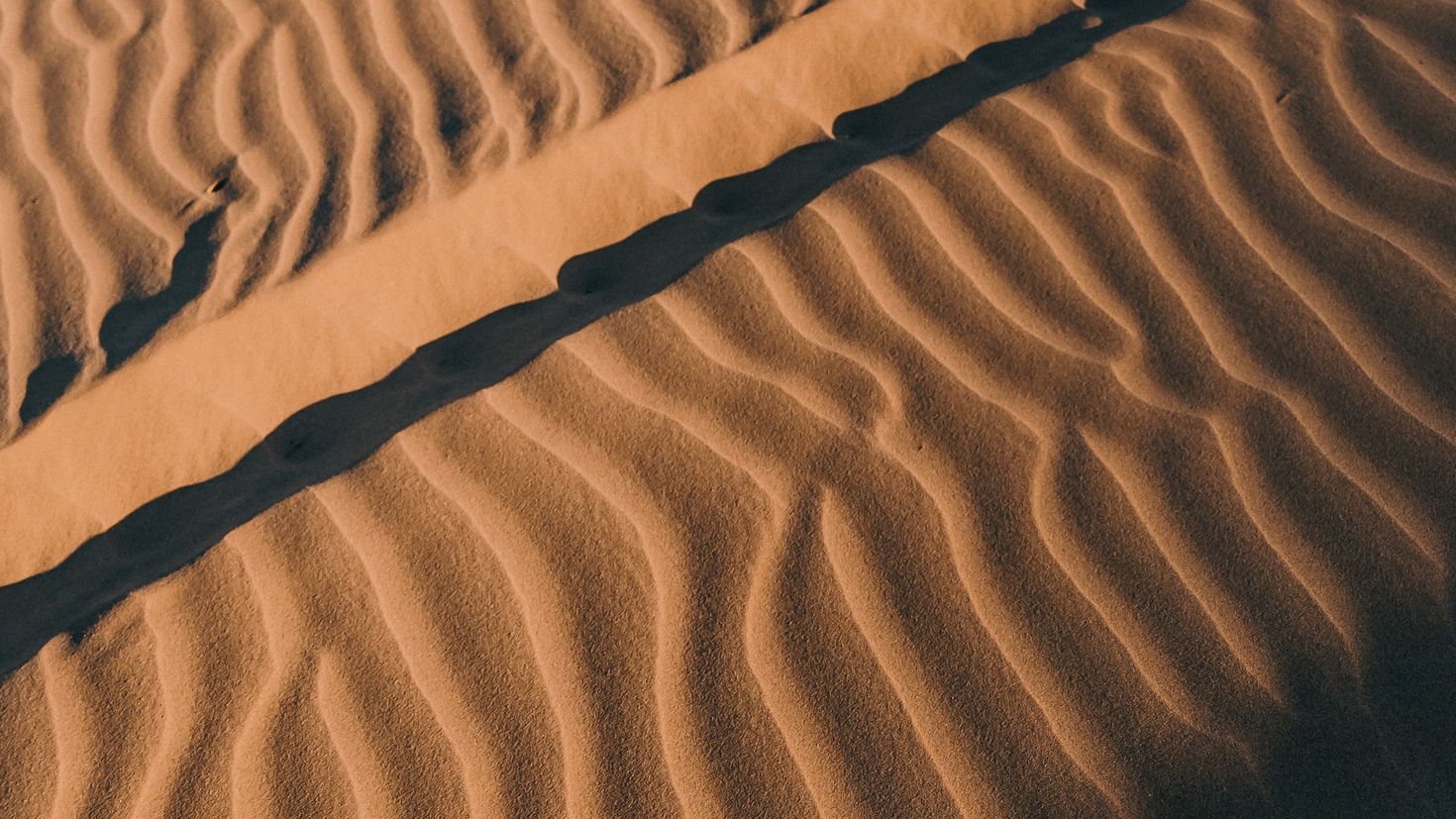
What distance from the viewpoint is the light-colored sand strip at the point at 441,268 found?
2.44 m

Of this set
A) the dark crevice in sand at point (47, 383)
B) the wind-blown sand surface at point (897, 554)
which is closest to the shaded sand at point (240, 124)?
the dark crevice in sand at point (47, 383)

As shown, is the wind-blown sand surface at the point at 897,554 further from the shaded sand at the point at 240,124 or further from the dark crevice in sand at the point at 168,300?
the shaded sand at the point at 240,124

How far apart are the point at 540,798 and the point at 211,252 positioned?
1797 millimetres

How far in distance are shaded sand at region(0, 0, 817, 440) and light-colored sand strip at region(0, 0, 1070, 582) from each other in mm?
97

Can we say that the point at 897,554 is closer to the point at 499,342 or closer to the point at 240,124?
the point at 499,342

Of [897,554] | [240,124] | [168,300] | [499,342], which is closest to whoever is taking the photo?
[897,554]

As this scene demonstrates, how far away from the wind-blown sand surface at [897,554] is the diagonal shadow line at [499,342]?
0.09 metres

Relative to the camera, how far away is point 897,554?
6.80 feet

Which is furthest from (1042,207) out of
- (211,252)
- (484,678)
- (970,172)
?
(211,252)

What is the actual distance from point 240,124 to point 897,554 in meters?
2.32

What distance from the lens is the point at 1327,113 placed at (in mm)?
2732

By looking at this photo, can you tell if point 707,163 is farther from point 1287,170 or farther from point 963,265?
point 1287,170

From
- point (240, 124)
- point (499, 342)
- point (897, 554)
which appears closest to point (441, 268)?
point (499, 342)

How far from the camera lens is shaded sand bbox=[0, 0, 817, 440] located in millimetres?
2779
